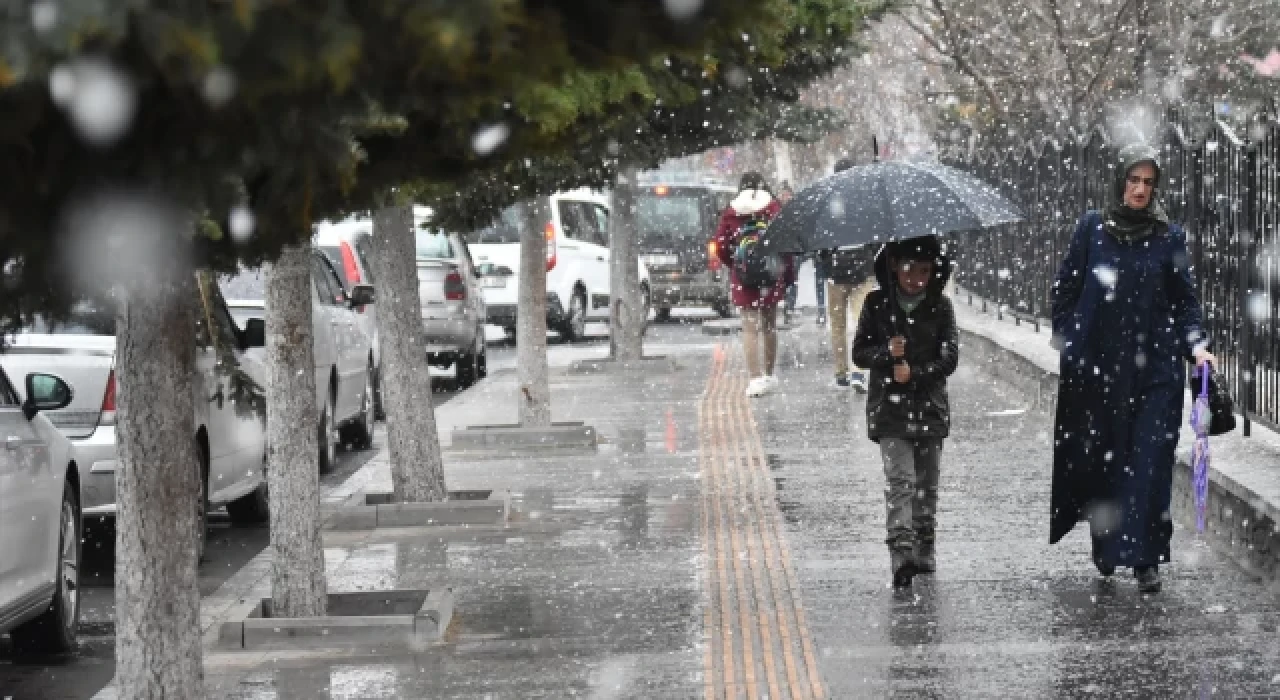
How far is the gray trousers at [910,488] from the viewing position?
9.36 metres

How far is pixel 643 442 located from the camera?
1583 cm

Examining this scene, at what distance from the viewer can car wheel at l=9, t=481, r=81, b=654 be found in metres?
8.70

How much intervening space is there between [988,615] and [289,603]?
8.87 ft

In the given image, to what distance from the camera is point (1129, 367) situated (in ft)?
29.9

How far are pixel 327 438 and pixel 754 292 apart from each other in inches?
175

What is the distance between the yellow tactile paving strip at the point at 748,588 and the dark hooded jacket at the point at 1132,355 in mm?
1367

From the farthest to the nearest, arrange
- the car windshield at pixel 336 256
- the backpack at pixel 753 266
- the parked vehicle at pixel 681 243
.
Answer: the parked vehicle at pixel 681 243
the car windshield at pixel 336 256
the backpack at pixel 753 266

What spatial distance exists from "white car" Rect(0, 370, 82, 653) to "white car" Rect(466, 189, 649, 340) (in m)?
18.1

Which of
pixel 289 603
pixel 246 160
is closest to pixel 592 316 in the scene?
pixel 289 603

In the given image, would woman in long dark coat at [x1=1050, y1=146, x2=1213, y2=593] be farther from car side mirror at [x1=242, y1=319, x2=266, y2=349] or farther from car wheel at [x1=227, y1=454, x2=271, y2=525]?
car wheel at [x1=227, y1=454, x2=271, y2=525]

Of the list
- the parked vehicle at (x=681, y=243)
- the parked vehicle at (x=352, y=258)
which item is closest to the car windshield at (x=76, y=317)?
the parked vehicle at (x=352, y=258)

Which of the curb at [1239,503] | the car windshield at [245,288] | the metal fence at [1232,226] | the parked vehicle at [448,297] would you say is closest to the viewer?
the curb at [1239,503]

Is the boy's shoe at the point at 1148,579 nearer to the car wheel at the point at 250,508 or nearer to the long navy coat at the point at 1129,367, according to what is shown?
the long navy coat at the point at 1129,367

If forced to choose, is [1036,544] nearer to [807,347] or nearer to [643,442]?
[643,442]
